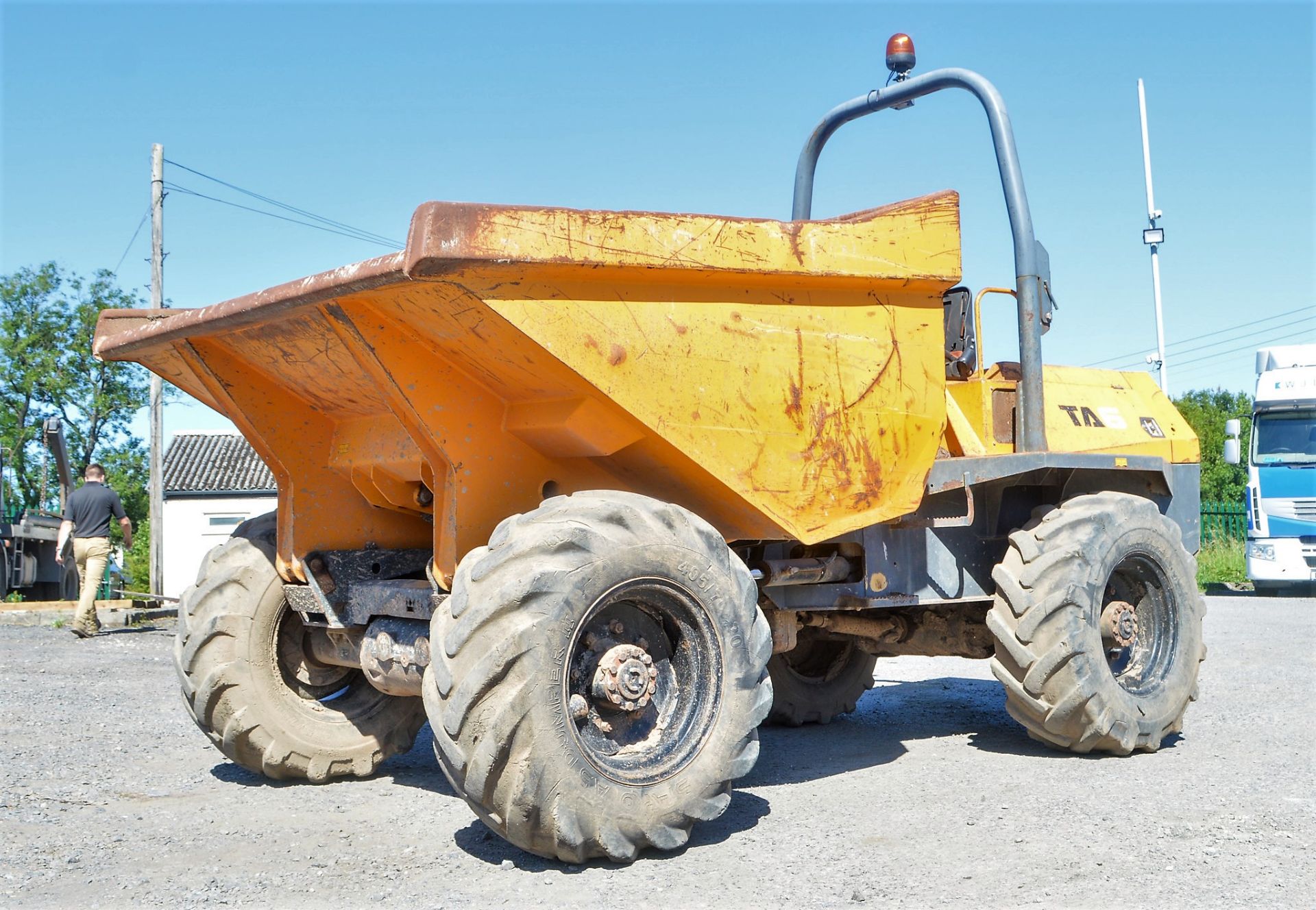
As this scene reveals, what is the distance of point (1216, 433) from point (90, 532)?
32182 mm

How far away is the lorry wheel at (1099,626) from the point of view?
554 cm

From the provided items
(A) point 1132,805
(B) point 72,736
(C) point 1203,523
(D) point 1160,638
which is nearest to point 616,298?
(A) point 1132,805

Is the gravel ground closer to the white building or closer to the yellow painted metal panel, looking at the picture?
the yellow painted metal panel

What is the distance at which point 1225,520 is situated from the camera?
2427cm

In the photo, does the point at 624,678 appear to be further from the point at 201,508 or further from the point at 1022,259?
the point at 201,508

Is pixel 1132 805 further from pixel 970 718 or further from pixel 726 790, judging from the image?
pixel 970 718

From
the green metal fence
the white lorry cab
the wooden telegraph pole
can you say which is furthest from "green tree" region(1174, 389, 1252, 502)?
the wooden telegraph pole

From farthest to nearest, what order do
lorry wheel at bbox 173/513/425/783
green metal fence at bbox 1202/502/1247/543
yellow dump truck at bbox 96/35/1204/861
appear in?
green metal fence at bbox 1202/502/1247/543 < lorry wheel at bbox 173/513/425/783 < yellow dump truck at bbox 96/35/1204/861

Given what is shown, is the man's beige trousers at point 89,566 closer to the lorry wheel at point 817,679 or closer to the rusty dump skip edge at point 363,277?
the rusty dump skip edge at point 363,277

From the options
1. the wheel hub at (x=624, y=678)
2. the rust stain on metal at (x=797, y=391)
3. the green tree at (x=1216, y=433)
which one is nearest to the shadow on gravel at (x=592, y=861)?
the wheel hub at (x=624, y=678)

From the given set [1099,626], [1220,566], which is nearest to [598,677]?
[1099,626]

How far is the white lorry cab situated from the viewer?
56.9ft

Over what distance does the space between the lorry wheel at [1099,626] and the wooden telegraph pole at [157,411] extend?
1559 cm

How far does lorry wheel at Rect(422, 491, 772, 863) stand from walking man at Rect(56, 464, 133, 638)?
10459 millimetres
